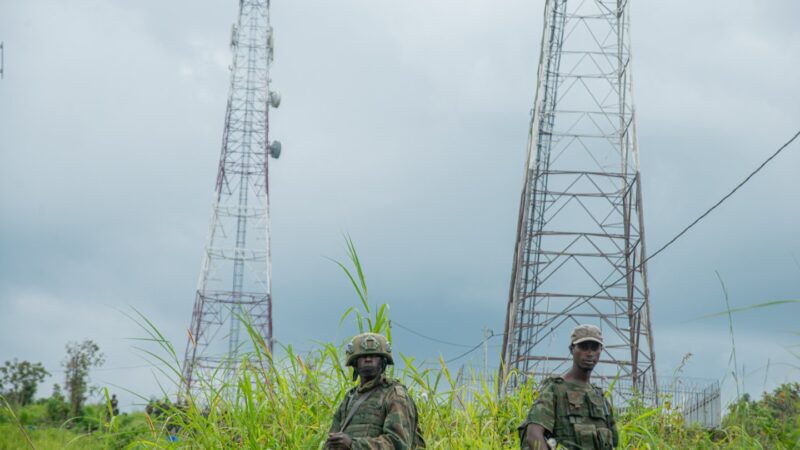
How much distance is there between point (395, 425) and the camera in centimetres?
691

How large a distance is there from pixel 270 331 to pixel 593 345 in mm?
30507

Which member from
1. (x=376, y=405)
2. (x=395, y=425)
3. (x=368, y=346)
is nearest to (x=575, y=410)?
(x=395, y=425)

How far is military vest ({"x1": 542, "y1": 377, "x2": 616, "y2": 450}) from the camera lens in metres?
6.98

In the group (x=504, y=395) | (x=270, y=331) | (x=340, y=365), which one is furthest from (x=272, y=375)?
(x=270, y=331)

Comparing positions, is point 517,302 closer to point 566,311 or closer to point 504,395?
point 566,311

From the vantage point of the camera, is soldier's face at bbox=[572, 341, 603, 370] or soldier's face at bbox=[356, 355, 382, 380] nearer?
soldier's face at bbox=[572, 341, 603, 370]

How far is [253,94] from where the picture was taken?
3806cm

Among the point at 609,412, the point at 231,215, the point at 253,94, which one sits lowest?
the point at 609,412

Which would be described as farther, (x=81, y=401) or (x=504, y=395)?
(x=81, y=401)

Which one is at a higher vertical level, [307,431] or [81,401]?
[81,401]

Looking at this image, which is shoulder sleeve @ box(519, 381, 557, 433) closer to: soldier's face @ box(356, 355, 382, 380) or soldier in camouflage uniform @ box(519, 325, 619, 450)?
soldier in camouflage uniform @ box(519, 325, 619, 450)

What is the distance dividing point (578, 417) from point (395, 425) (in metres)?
1.27

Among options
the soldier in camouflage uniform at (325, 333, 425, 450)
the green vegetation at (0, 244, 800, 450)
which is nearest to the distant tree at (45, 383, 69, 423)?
the green vegetation at (0, 244, 800, 450)

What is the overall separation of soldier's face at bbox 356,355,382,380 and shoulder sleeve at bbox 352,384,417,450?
153mm
